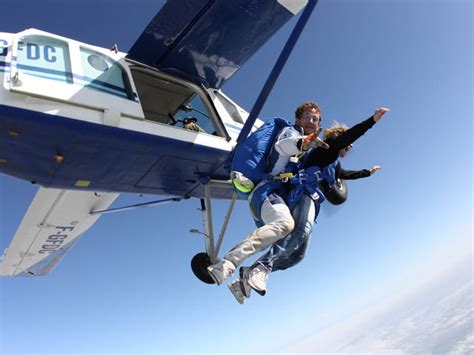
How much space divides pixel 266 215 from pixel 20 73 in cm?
395

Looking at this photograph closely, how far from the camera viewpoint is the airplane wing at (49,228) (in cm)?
934

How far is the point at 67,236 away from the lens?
10.7m

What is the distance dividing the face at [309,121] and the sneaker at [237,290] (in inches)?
74.1

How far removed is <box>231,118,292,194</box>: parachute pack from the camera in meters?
3.78

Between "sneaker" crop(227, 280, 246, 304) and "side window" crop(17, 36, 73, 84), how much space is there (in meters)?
3.99

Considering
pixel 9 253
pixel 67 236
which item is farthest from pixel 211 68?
pixel 9 253

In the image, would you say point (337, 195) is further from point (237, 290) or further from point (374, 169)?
point (237, 290)

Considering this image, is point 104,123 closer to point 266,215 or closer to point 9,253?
point 266,215

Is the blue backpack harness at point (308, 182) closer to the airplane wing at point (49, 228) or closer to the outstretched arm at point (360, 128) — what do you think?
the outstretched arm at point (360, 128)

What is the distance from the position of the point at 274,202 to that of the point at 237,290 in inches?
37.4

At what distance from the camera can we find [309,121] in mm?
4043

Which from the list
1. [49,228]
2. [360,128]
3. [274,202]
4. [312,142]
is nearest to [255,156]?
[274,202]

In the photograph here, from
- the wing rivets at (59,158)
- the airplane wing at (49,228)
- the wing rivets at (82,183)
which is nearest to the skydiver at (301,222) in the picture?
the wing rivets at (59,158)

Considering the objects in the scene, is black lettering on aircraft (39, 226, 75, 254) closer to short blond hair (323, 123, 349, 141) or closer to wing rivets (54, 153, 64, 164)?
wing rivets (54, 153, 64, 164)
